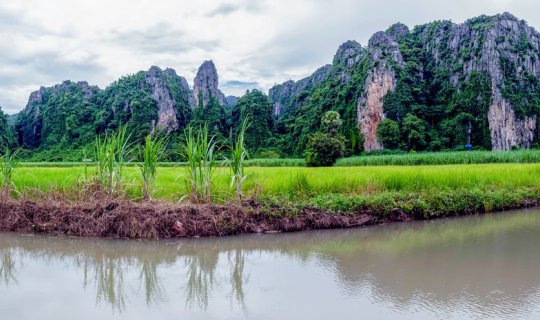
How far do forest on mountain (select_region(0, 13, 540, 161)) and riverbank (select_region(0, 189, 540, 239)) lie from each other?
127 feet

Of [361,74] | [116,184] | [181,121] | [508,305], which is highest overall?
[361,74]

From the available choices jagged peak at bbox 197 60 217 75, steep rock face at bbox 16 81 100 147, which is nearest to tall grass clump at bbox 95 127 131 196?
steep rock face at bbox 16 81 100 147

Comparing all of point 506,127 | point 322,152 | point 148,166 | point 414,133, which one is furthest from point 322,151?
point 506,127

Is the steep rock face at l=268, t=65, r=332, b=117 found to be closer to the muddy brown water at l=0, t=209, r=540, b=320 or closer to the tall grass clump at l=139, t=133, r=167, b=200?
the tall grass clump at l=139, t=133, r=167, b=200

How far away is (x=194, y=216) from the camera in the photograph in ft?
19.5

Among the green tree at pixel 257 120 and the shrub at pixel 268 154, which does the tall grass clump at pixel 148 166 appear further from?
the green tree at pixel 257 120

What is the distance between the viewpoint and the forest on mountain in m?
53.9

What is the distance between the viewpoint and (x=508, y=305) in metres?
3.45

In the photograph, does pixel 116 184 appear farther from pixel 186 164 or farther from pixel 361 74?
pixel 361 74

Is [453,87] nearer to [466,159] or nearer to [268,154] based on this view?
[268,154]

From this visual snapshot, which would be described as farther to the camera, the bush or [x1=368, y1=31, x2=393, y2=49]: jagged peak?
[x1=368, y1=31, x2=393, y2=49]: jagged peak

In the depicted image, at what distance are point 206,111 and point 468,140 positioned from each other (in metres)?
39.0

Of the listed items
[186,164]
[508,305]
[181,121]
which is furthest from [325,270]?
[181,121]

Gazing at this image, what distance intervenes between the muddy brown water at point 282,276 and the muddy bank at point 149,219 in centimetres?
20
